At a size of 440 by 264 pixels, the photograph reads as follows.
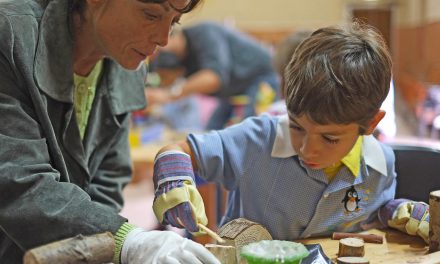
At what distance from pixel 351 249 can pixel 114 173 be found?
2.41ft

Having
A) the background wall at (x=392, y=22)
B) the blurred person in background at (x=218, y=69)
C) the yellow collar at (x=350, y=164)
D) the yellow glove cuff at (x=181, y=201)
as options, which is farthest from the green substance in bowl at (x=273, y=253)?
the background wall at (x=392, y=22)

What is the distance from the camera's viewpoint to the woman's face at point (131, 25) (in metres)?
1.29

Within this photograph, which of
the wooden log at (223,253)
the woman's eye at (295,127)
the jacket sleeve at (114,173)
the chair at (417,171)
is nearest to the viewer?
the wooden log at (223,253)

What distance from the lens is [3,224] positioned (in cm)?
111

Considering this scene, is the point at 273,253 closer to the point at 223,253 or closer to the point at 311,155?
the point at 223,253

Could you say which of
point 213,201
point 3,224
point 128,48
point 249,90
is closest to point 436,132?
point 249,90

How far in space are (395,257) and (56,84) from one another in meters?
0.76

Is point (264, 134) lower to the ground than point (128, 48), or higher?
lower

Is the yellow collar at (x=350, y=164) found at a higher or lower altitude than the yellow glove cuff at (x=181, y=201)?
lower

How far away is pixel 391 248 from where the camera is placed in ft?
→ 4.21

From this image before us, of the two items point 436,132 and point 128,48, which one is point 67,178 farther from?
point 436,132

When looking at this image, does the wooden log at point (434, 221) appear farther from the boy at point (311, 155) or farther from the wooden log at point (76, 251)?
the wooden log at point (76, 251)

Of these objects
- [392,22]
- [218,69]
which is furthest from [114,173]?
[392,22]

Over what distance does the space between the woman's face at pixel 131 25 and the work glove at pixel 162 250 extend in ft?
1.47
